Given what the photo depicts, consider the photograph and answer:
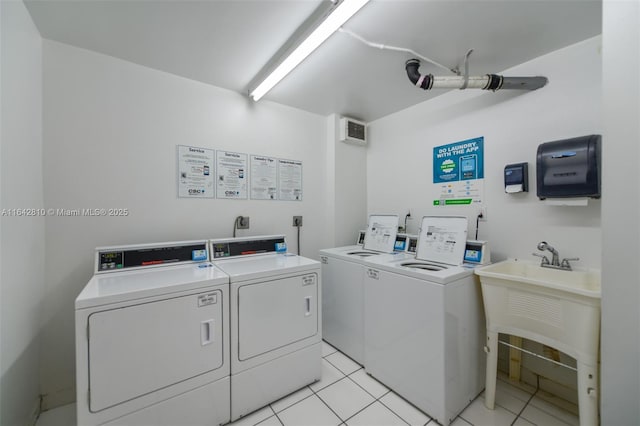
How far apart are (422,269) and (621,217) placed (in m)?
1.04

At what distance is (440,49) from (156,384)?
2770 millimetres

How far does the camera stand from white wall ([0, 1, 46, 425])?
120 centimetres

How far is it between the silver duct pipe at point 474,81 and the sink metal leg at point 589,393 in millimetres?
1813

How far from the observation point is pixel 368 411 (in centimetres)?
163

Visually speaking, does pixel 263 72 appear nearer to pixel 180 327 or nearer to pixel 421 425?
pixel 180 327

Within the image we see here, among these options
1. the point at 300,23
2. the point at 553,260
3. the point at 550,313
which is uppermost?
the point at 300,23

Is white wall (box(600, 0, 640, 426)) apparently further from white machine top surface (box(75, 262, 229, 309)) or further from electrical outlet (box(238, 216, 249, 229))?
electrical outlet (box(238, 216, 249, 229))

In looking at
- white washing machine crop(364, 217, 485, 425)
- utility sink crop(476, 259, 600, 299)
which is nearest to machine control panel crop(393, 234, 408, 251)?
white washing machine crop(364, 217, 485, 425)

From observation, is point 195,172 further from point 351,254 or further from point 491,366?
point 491,366

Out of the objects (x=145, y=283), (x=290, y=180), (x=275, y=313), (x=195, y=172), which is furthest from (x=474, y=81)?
(x=145, y=283)

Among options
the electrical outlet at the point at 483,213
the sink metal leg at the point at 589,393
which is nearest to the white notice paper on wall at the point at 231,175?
the electrical outlet at the point at 483,213

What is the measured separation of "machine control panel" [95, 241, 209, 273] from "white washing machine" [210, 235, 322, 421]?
0.13m

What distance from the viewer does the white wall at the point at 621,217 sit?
84 cm

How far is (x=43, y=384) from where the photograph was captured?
5.30 ft
